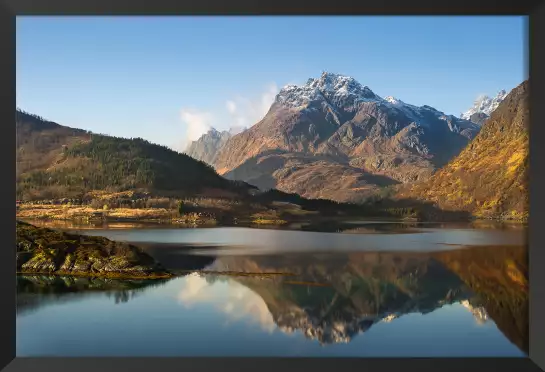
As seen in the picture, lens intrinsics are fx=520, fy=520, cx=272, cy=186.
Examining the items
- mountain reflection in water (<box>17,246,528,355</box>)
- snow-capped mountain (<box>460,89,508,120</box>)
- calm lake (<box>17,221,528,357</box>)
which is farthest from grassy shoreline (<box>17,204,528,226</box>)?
snow-capped mountain (<box>460,89,508,120</box>)

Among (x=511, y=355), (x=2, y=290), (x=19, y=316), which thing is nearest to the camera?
(x=2, y=290)

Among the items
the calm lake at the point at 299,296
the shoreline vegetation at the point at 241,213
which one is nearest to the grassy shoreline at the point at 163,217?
the shoreline vegetation at the point at 241,213

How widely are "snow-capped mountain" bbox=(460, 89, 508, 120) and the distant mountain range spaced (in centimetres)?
5

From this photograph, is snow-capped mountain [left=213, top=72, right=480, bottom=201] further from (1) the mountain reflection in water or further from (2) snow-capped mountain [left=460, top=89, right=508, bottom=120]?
(1) the mountain reflection in water

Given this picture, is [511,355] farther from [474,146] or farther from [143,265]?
[143,265]

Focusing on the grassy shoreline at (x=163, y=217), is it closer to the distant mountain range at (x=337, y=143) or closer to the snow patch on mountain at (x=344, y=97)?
the distant mountain range at (x=337, y=143)

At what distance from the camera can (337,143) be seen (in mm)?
8852

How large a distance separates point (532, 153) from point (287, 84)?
408 cm

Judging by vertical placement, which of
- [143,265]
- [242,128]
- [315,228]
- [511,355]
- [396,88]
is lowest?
[511,355]

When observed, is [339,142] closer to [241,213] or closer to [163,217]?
[241,213]

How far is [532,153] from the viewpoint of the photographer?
4965 millimetres
